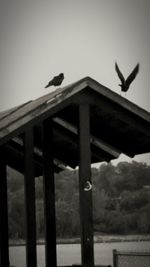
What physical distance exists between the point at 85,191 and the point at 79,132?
90 cm

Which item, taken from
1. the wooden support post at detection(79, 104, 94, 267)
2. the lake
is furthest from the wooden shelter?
the lake

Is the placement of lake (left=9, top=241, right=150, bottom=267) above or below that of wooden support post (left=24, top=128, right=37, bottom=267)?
below

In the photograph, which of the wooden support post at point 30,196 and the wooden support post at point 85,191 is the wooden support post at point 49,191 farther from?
the wooden support post at point 30,196

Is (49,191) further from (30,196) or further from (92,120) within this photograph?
(30,196)

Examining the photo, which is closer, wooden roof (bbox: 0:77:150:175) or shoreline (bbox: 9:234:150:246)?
wooden roof (bbox: 0:77:150:175)

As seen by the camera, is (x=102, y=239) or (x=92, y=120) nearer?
(x=92, y=120)

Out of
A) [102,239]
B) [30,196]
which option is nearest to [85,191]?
[30,196]

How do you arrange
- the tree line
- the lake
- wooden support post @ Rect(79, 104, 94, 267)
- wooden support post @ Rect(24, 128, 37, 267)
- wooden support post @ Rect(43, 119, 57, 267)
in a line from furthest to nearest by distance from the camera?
1. the tree line
2. the lake
3. wooden support post @ Rect(43, 119, 57, 267)
4. wooden support post @ Rect(79, 104, 94, 267)
5. wooden support post @ Rect(24, 128, 37, 267)

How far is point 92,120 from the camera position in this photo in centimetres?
988

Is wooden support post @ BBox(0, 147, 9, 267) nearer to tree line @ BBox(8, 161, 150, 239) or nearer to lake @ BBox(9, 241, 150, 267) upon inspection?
lake @ BBox(9, 241, 150, 267)

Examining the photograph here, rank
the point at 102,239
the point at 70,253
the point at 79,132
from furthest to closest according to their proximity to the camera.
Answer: the point at 102,239 → the point at 70,253 → the point at 79,132

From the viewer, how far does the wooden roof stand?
8.44 meters

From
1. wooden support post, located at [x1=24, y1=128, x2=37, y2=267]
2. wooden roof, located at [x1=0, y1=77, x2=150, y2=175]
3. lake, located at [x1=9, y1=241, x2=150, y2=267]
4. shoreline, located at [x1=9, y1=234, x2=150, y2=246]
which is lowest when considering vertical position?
lake, located at [x1=9, y1=241, x2=150, y2=267]

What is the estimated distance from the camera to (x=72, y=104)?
8.92 m
